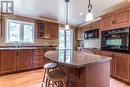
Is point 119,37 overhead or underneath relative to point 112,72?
overhead

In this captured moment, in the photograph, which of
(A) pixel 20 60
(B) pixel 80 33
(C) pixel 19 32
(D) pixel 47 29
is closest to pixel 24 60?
(A) pixel 20 60

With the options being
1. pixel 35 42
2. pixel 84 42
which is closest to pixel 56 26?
pixel 35 42

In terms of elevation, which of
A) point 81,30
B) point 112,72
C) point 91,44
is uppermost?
point 81,30

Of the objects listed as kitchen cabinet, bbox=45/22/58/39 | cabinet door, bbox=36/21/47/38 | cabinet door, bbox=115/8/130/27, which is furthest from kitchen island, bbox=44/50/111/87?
kitchen cabinet, bbox=45/22/58/39

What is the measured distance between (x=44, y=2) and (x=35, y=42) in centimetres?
266

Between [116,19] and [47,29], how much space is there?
346cm

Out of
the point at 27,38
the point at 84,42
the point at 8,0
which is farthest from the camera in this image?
the point at 84,42

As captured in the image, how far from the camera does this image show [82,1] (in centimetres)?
371

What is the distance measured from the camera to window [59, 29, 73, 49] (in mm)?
7609

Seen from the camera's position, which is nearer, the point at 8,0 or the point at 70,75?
the point at 70,75

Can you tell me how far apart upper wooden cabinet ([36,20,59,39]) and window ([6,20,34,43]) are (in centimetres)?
34

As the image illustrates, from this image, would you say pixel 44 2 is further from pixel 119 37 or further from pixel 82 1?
pixel 119 37

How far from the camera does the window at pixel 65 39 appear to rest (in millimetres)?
7609

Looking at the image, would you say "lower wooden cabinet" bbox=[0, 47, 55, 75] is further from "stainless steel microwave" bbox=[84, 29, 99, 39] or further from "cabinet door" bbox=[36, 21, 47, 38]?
"stainless steel microwave" bbox=[84, 29, 99, 39]
